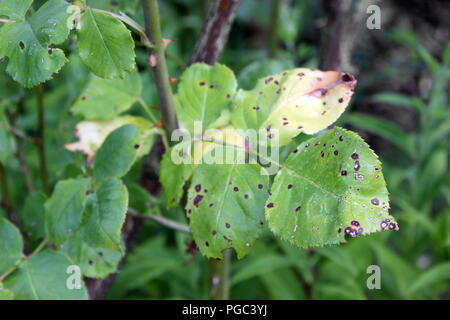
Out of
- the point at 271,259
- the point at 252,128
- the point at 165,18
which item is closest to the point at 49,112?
the point at 165,18

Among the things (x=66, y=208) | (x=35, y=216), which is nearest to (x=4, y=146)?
(x=35, y=216)

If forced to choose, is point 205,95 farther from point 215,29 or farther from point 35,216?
point 35,216

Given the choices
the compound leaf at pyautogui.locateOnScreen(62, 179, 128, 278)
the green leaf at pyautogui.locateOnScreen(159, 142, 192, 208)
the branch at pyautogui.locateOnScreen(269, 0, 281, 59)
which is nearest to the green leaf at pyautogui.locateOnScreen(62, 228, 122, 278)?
the compound leaf at pyautogui.locateOnScreen(62, 179, 128, 278)

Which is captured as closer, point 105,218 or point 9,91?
point 105,218

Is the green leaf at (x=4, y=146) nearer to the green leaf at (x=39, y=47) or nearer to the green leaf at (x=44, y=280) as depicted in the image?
the green leaf at (x=44, y=280)
